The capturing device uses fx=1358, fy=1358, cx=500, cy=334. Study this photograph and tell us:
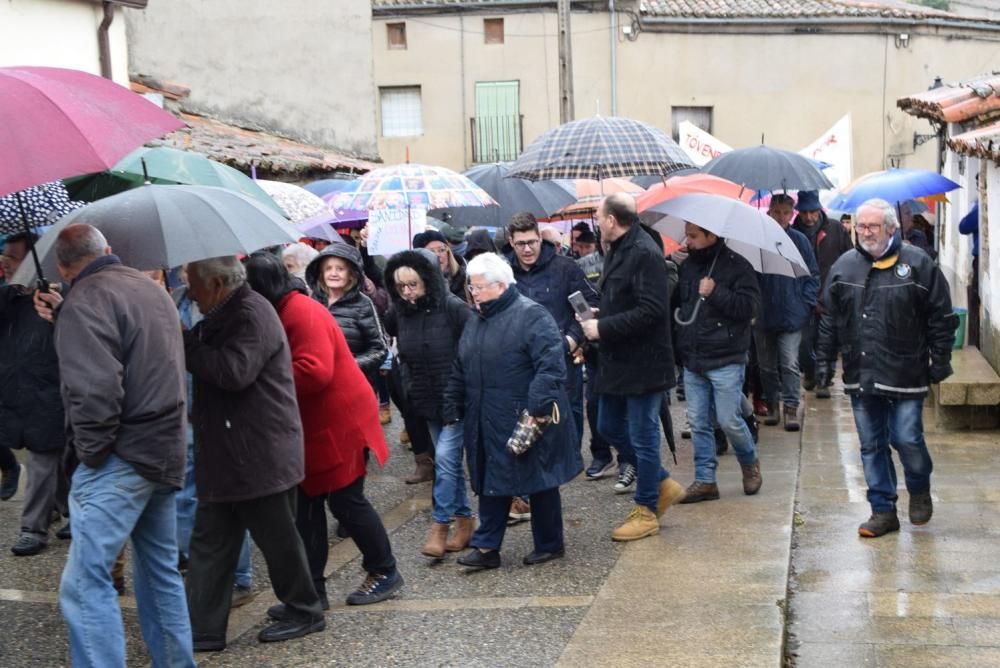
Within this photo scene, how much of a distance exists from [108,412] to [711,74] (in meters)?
28.3

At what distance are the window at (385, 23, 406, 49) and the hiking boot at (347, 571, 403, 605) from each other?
26482 millimetres

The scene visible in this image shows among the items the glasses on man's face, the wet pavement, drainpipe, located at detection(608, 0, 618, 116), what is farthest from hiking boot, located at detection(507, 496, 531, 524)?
drainpipe, located at detection(608, 0, 618, 116)

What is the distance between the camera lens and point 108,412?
4648 mm

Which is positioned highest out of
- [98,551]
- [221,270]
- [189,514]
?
[221,270]

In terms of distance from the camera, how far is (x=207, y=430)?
5434 millimetres

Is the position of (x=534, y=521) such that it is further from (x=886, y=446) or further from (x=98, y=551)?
(x=98, y=551)

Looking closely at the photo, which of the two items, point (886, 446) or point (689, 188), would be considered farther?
point (689, 188)

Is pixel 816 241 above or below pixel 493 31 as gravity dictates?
below

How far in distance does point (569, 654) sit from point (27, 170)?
2687 millimetres

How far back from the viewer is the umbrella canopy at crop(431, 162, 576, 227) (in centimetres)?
1133

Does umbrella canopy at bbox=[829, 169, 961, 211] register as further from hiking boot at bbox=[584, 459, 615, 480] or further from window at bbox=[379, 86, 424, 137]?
window at bbox=[379, 86, 424, 137]

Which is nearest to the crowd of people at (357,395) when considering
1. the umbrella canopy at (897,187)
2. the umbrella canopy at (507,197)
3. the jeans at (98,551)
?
the jeans at (98,551)

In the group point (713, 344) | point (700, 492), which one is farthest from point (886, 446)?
point (700, 492)

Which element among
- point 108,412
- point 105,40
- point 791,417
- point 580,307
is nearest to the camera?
point 108,412
